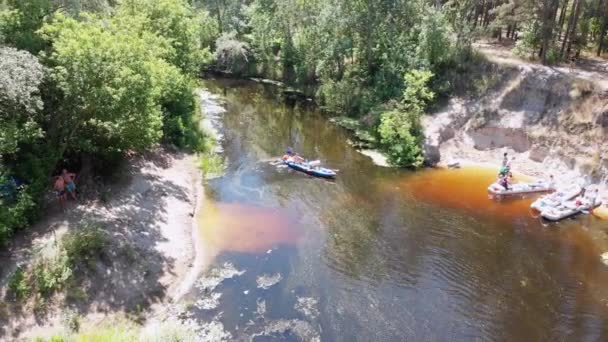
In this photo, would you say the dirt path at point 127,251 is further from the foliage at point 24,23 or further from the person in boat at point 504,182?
the person in boat at point 504,182

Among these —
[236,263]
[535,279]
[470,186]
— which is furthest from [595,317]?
[236,263]

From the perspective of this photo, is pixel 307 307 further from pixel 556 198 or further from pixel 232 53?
pixel 232 53

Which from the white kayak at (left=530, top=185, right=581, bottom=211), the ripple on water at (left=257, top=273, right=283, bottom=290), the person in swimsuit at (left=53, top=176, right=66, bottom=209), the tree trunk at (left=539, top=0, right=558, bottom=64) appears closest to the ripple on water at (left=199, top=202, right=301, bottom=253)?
the ripple on water at (left=257, top=273, right=283, bottom=290)

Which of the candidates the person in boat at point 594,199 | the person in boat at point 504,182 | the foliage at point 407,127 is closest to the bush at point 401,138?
the foliage at point 407,127

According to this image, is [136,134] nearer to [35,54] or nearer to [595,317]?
[35,54]

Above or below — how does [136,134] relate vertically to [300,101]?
above
